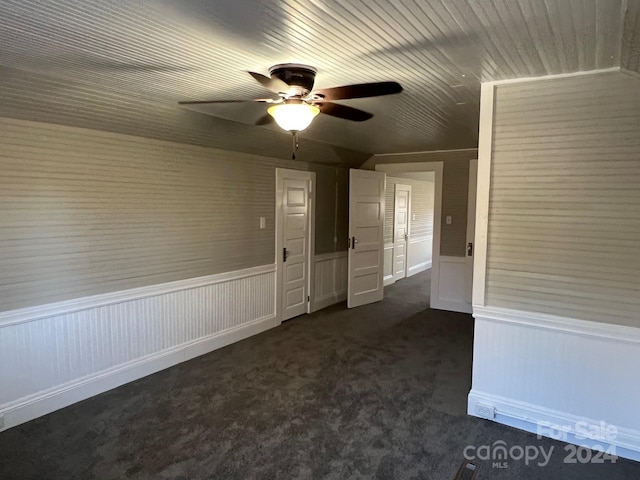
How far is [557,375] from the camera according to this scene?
269 cm

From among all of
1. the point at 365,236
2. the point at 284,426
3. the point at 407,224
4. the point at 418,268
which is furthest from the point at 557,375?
the point at 418,268

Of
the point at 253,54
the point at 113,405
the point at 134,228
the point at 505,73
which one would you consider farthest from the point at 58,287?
the point at 505,73

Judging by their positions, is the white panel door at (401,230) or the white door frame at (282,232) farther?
the white panel door at (401,230)

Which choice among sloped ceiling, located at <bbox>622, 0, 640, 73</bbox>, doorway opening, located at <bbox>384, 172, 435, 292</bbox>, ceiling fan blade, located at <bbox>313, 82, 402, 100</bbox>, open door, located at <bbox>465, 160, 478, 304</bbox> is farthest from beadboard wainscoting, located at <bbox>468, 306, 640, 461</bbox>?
doorway opening, located at <bbox>384, 172, 435, 292</bbox>

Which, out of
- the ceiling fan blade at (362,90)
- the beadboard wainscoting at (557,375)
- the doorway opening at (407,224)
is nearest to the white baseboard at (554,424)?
the beadboard wainscoting at (557,375)

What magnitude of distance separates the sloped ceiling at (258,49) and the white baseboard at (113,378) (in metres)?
1.92

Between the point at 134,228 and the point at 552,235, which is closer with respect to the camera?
the point at 552,235

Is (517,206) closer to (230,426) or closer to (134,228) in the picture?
(230,426)

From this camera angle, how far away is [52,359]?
2973 mm

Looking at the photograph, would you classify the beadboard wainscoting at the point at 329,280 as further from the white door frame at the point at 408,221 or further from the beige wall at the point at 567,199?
the beige wall at the point at 567,199

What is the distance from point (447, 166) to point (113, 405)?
478 centimetres

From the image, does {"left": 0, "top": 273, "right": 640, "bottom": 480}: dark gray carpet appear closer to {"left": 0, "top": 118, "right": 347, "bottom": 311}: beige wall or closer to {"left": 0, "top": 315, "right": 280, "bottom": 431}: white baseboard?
{"left": 0, "top": 315, "right": 280, "bottom": 431}: white baseboard

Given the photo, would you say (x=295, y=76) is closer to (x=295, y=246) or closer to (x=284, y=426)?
(x=284, y=426)

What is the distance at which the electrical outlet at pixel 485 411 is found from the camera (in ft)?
9.46
